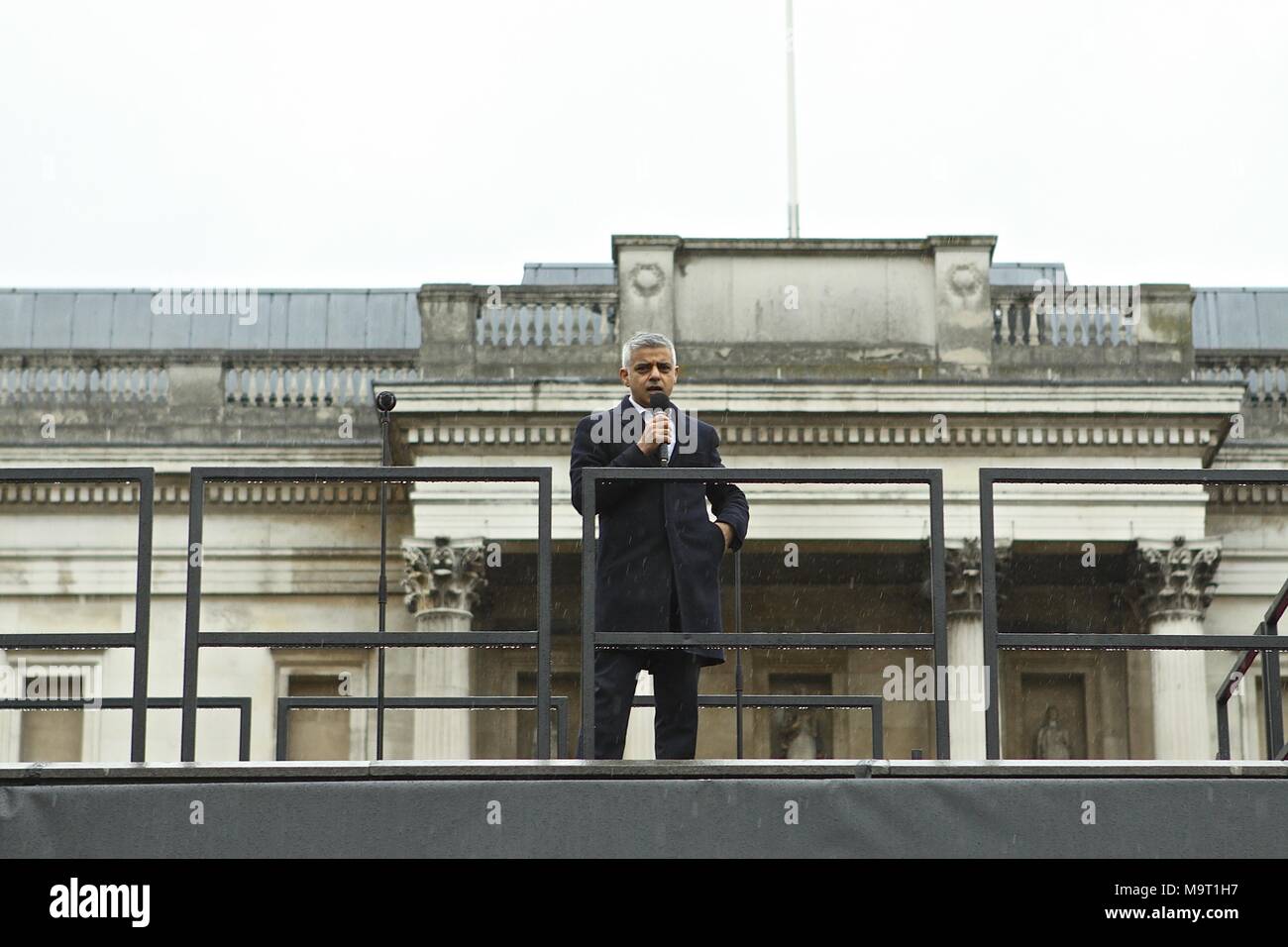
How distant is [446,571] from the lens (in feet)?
93.6

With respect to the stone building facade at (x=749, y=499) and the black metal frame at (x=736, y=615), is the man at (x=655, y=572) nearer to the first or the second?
the black metal frame at (x=736, y=615)

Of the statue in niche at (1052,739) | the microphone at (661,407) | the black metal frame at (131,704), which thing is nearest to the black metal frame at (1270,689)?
the microphone at (661,407)

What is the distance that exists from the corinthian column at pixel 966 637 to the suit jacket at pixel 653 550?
1810cm

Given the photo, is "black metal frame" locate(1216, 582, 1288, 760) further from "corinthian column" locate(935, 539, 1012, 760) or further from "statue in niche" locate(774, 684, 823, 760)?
"statue in niche" locate(774, 684, 823, 760)

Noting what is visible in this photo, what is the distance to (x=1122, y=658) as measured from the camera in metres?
30.3

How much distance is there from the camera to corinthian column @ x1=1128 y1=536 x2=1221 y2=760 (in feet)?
91.0

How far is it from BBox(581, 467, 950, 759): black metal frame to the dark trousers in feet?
0.34

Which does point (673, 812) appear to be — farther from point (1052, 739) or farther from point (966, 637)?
point (1052, 739)

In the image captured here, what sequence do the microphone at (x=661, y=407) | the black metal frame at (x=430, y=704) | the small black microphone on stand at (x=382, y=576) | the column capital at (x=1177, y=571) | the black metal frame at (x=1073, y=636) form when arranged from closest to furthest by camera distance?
the black metal frame at (x=1073, y=636) < the microphone at (x=661, y=407) < the small black microphone on stand at (x=382, y=576) < the black metal frame at (x=430, y=704) < the column capital at (x=1177, y=571)

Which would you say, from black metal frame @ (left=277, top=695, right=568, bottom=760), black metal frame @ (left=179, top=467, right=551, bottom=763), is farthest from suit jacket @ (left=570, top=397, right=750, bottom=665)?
black metal frame @ (left=277, top=695, right=568, bottom=760)

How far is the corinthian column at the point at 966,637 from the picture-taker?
27.7 m

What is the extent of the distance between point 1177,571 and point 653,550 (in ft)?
65.9
